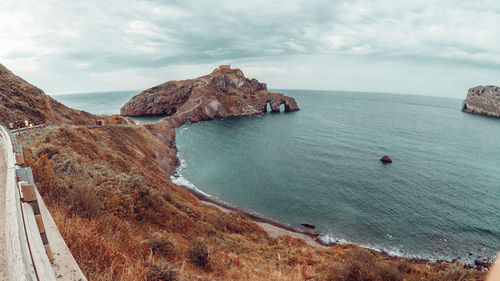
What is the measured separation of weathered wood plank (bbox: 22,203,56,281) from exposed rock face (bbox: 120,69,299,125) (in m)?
103

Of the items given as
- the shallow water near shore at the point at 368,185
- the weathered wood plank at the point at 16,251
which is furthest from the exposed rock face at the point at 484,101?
the weathered wood plank at the point at 16,251

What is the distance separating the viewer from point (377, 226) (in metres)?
29.7

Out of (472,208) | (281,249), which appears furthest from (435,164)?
(281,249)

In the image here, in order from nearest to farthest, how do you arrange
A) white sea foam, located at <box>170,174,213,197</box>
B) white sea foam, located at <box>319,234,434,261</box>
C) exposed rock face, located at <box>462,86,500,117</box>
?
white sea foam, located at <box>319,234,434,261</box>, white sea foam, located at <box>170,174,213,197</box>, exposed rock face, located at <box>462,86,500,117</box>

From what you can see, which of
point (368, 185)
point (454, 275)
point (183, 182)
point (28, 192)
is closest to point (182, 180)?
point (183, 182)

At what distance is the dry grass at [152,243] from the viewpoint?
20.2ft

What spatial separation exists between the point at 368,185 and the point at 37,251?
44309mm

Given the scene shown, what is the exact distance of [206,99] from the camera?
119 m

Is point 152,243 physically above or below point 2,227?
below

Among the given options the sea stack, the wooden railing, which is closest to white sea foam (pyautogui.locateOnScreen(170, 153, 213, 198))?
the wooden railing

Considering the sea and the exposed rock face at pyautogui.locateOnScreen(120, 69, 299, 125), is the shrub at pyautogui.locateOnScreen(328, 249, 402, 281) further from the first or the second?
the exposed rock face at pyautogui.locateOnScreen(120, 69, 299, 125)

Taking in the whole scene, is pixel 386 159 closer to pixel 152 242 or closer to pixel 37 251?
pixel 152 242

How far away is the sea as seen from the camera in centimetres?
2828

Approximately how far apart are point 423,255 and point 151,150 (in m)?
46.4
